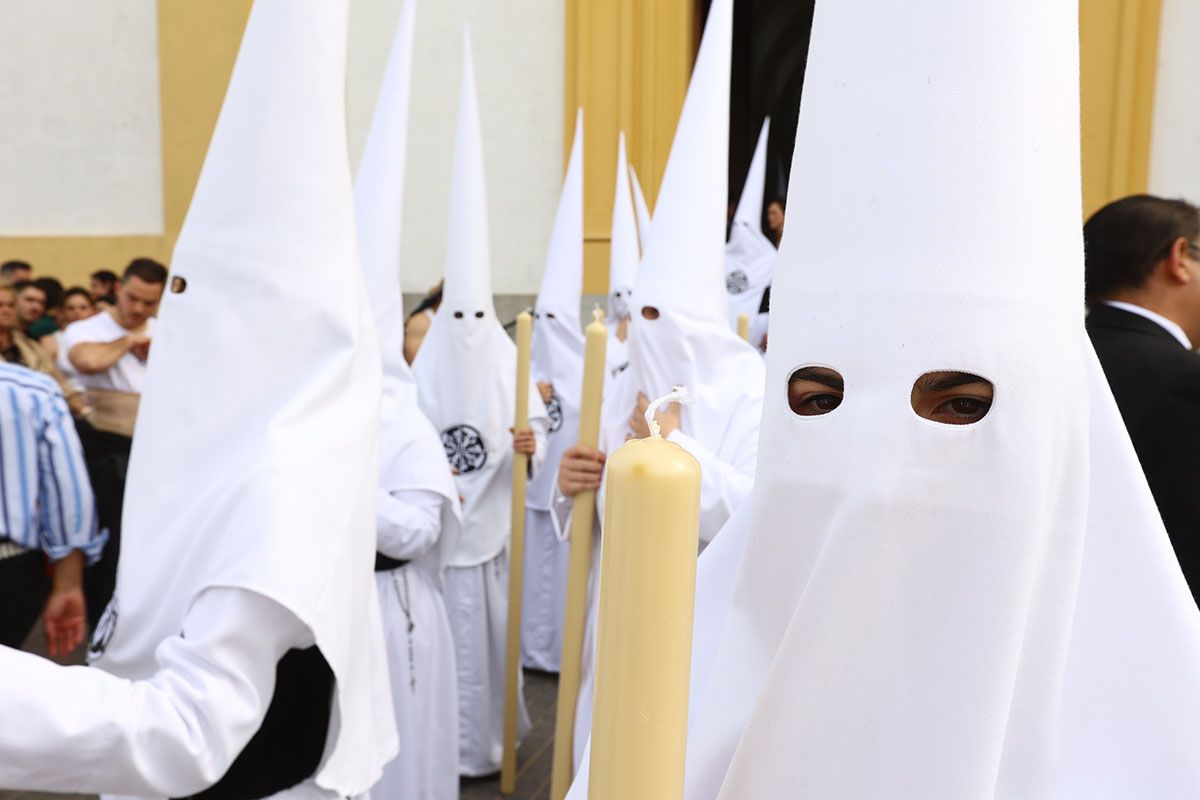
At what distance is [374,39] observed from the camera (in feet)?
35.4

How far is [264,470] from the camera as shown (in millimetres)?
2160

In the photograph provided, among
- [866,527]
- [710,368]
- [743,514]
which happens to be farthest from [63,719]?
[710,368]

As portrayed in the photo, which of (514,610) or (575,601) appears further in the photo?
(514,610)

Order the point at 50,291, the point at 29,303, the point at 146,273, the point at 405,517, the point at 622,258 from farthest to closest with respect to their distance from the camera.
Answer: the point at 50,291, the point at 622,258, the point at 29,303, the point at 146,273, the point at 405,517

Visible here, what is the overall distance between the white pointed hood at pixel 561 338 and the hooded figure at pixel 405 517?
205 centimetres

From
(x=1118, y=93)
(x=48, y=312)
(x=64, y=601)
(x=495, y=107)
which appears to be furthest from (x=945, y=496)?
(x=495, y=107)

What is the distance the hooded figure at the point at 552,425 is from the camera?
6355 mm

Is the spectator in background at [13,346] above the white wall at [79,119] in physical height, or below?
below

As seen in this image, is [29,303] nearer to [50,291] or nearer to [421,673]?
[50,291]

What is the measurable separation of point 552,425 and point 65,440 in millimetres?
3156

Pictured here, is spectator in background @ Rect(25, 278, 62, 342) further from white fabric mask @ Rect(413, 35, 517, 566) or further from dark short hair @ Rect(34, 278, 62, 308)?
white fabric mask @ Rect(413, 35, 517, 566)

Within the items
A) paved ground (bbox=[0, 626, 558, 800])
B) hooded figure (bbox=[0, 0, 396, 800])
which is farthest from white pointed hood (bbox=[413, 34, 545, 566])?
hooded figure (bbox=[0, 0, 396, 800])

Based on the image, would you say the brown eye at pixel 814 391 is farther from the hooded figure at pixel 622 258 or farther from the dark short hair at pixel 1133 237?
the hooded figure at pixel 622 258

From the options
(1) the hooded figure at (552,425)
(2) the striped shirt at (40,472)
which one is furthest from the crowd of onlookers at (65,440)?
(1) the hooded figure at (552,425)
